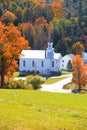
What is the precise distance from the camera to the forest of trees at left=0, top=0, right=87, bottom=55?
10588 centimetres

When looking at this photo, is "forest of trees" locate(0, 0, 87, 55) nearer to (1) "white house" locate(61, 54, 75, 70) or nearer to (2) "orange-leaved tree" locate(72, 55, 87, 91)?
(1) "white house" locate(61, 54, 75, 70)

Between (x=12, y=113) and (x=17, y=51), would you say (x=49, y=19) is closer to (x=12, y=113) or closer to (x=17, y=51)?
(x=17, y=51)

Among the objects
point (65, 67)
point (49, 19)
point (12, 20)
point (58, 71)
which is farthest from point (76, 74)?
point (49, 19)

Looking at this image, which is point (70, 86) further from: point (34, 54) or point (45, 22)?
point (45, 22)

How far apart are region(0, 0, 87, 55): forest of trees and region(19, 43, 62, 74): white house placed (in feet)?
57.7

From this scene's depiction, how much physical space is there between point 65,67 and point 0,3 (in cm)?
3901

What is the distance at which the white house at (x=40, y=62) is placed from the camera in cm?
8356

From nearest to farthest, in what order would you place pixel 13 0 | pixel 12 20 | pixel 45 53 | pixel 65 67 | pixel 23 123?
pixel 23 123
pixel 45 53
pixel 65 67
pixel 12 20
pixel 13 0

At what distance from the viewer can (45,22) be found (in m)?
116

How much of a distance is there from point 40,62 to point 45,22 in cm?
3447

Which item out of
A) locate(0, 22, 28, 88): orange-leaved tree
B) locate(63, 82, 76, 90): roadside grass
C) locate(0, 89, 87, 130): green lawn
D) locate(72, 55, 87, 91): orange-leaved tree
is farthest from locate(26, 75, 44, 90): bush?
locate(0, 89, 87, 130): green lawn

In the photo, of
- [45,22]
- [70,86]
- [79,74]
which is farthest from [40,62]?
[45,22]

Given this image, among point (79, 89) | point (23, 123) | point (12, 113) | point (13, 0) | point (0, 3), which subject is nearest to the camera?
point (23, 123)

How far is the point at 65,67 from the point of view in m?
94.2
